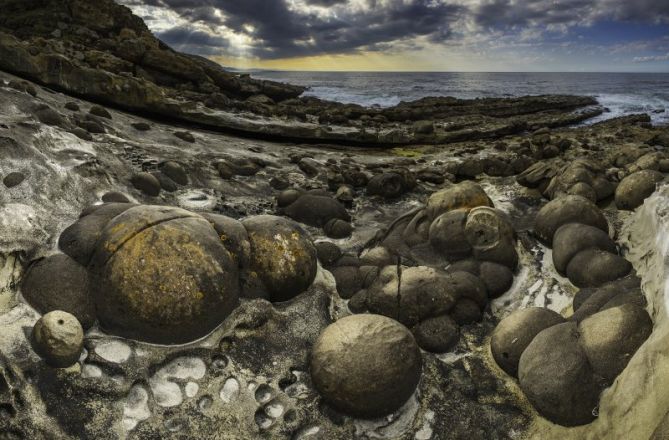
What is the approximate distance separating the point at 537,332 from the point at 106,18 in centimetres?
2725

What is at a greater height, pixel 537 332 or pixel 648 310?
pixel 648 310

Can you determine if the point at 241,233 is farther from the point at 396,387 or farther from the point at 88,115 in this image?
the point at 88,115

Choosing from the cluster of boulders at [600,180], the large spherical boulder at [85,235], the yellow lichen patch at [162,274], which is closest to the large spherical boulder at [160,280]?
the yellow lichen patch at [162,274]

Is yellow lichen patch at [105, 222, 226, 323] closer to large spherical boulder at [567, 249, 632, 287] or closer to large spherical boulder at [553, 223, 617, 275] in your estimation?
large spherical boulder at [567, 249, 632, 287]

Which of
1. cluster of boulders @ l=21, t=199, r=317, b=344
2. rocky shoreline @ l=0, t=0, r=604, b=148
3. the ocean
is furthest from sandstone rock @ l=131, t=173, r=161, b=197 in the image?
the ocean

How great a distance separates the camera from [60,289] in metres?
3.56

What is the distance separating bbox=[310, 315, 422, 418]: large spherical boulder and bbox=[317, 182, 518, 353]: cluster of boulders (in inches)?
26.1

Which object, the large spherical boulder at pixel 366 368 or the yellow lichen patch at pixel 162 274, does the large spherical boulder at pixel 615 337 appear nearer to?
the large spherical boulder at pixel 366 368

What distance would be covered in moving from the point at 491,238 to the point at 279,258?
2.64 meters

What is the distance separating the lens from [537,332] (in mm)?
3617

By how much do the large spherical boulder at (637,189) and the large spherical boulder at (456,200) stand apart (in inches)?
71.6

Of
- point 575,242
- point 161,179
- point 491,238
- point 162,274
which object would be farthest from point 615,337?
point 161,179

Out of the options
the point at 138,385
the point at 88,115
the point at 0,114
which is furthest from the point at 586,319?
the point at 88,115

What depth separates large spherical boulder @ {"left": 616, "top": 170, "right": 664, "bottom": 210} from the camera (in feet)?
19.1
